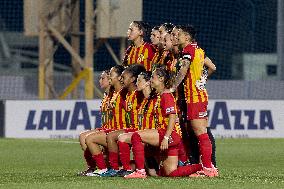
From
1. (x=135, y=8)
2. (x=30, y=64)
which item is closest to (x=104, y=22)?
(x=135, y=8)

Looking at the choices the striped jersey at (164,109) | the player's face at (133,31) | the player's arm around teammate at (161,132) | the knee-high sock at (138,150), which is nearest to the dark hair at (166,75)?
the player's arm around teammate at (161,132)

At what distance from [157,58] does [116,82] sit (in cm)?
67

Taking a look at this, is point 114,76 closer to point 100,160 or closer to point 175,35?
point 175,35

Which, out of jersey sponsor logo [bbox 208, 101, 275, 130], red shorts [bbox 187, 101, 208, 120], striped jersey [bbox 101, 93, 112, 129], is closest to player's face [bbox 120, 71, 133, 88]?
striped jersey [bbox 101, 93, 112, 129]

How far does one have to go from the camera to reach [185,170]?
40.4ft

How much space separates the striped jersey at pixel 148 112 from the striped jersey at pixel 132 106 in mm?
411

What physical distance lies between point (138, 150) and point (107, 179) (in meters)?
0.46

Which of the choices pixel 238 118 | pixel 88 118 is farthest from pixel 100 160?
pixel 238 118

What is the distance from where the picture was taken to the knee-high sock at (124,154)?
40.1 feet

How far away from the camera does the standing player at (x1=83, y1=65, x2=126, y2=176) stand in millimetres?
12922

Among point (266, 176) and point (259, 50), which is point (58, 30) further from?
point (266, 176)

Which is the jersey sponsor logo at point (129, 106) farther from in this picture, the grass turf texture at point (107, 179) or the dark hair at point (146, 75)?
the grass turf texture at point (107, 179)

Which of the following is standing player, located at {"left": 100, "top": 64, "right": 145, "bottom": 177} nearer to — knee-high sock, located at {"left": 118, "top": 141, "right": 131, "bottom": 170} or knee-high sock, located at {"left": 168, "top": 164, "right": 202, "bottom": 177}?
knee-high sock, located at {"left": 118, "top": 141, "right": 131, "bottom": 170}

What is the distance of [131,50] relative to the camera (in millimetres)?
13602
